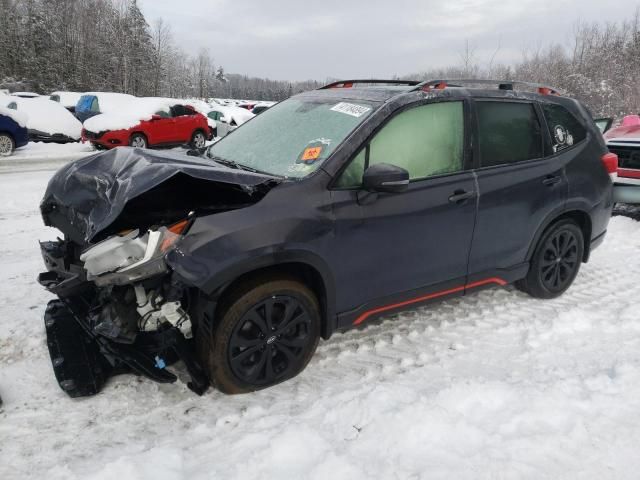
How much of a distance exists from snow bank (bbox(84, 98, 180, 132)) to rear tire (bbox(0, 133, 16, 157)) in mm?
2013

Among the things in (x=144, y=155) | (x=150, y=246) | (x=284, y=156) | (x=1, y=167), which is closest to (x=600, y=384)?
(x=284, y=156)

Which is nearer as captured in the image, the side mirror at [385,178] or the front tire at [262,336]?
the front tire at [262,336]

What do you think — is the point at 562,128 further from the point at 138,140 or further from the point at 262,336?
the point at 138,140

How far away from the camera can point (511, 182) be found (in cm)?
365

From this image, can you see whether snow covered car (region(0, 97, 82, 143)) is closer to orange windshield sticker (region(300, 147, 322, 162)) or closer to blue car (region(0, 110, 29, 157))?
blue car (region(0, 110, 29, 157))

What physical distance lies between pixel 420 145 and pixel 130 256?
6.62ft

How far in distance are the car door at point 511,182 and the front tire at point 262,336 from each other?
146 centimetres

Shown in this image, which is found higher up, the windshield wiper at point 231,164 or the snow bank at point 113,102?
the snow bank at point 113,102

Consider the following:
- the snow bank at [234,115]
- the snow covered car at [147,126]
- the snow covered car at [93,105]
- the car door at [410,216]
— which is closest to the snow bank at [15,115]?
the snow covered car at [147,126]

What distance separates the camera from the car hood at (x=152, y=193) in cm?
250

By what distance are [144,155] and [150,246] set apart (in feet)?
2.37

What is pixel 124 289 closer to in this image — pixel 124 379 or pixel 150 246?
pixel 150 246

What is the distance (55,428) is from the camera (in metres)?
2.49

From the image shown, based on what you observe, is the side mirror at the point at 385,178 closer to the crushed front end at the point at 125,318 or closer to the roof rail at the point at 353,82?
the crushed front end at the point at 125,318
